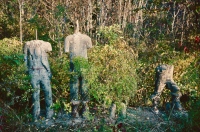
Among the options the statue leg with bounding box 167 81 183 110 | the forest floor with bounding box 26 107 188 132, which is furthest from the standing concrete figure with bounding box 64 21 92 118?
the statue leg with bounding box 167 81 183 110

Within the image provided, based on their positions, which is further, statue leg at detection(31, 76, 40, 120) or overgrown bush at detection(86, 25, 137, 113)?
statue leg at detection(31, 76, 40, 120)

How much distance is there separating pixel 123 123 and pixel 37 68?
7.02ft

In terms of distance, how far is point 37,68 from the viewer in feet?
19.9

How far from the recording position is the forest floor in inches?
212

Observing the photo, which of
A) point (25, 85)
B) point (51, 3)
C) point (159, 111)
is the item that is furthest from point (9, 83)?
point (51, 3)

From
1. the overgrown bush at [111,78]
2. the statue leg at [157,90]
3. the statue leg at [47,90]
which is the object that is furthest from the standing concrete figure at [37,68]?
the statue leg at [157,90]

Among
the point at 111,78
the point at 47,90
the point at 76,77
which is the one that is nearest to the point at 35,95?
the point at 47,90

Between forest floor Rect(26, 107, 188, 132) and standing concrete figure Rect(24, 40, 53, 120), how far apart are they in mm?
414

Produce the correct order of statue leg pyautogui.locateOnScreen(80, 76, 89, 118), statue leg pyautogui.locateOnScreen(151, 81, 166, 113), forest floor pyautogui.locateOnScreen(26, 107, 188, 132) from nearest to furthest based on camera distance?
1. forest floor pyautogui.locateOnScreen(26, 107, 188, 132)
2. statue leg pyautogui.locateOnScreen(80, 76, 89, 118)
3. statue leg pyautogui.locateOnScreen(151, 81, 166, 113)

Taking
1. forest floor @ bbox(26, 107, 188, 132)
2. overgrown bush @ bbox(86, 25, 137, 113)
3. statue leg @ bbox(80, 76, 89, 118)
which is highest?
overgrown bush @ bbox(86, 25, 137, 113)

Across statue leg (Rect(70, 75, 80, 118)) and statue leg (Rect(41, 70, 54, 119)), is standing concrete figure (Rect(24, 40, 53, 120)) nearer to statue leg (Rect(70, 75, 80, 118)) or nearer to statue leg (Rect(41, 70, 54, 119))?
statue leg (Rect(41, 70, 54, 119))

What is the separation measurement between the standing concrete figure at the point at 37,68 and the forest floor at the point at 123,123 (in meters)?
0.41

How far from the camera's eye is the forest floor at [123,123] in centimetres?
538

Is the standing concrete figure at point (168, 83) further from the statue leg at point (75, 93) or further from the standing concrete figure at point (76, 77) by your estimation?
the statue leg at point (75, 93)
